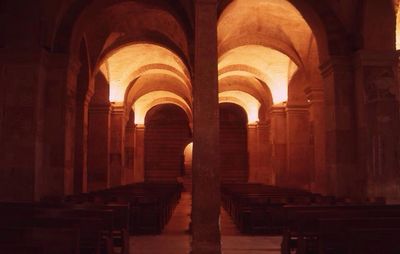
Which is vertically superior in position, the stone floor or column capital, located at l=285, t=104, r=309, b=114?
column capital, located at l=285, t=104, r=309, b=114

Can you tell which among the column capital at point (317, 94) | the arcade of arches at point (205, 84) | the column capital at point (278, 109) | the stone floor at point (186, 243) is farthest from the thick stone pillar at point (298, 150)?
the stone floor at point (186, 243)

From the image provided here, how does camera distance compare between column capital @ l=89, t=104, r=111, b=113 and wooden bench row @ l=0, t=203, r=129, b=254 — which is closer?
wooden bench row @ l=0, t=203, r=129, b=254

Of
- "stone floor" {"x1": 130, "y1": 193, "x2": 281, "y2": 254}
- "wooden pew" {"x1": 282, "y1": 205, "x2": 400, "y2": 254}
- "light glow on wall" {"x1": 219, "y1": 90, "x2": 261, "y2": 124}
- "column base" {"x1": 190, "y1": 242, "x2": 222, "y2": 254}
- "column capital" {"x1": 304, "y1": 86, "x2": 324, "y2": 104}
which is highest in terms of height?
"light glow on wall" {"x1": 219, "y1": 90, "x2": 261, "y2": 124}

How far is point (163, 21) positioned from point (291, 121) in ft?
25.9

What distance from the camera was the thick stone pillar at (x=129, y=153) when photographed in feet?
99.0

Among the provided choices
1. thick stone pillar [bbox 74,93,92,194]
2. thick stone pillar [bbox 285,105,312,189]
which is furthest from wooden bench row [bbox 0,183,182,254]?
thick stone pillar [bbox 285,105,312,189]

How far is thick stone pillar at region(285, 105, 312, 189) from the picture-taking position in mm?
20797

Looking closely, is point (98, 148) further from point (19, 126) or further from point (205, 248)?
point (205, 248)

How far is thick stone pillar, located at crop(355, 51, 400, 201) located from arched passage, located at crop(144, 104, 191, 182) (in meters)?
26.1

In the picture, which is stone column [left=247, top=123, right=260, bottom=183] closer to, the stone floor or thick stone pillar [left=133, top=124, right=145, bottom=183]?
thick stone pillar [left=133, top=124, right=145, bottom=183]

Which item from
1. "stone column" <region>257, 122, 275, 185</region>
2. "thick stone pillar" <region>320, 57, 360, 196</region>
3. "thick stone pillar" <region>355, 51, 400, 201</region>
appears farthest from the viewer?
"stone column" <region>257, 122, 275, 185</region>

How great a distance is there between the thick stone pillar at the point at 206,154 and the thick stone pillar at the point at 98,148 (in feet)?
44.0

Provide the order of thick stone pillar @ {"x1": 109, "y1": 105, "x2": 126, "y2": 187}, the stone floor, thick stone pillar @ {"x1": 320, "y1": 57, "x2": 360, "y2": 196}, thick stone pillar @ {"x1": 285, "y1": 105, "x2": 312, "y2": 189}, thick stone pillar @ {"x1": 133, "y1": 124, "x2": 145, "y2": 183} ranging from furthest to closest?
thick stone pillar @ {"x1": 133, "y1": 124, "x2": 145, "y2": 183}, thick stone pillar @ {"x1": 109, "y1": 105, "x2": 126, "y2": 187}, thick stone pillar @ {"x1": 285, "y1": 105, "x2": 312, "y2": 189}, thick stone pillar @ {"x1": 320, "y1": 57, "x2": 360, "y2": 196}, the stone floor

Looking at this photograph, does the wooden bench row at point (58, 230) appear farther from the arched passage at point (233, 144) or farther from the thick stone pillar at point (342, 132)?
the arched passage at point (233, 144)
